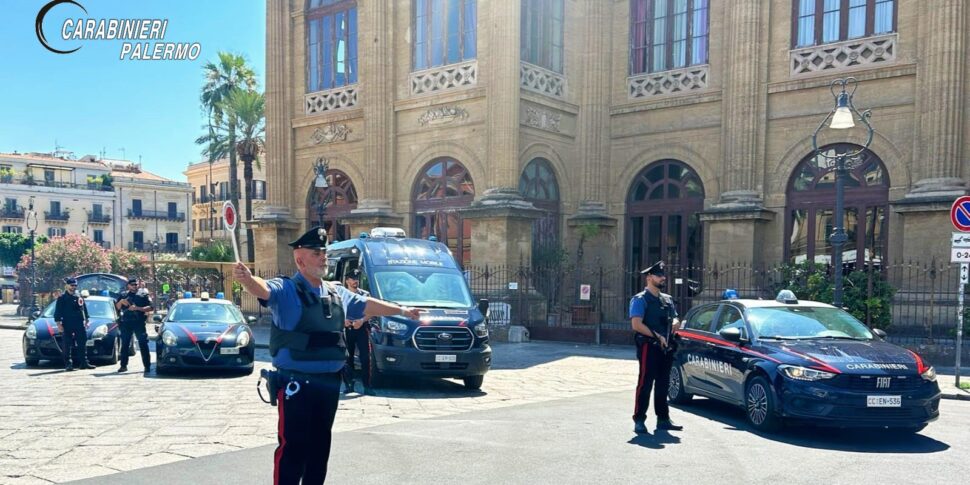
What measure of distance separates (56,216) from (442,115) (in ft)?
211

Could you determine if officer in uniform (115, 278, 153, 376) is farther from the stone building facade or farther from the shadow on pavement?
the shadow on pavement

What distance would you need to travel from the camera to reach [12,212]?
70.6 metres

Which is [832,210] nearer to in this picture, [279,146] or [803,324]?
[803,324]

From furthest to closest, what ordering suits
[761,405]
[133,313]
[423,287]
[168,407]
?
1. [133,313]
2. [423,287]
3. [168,407]
4. [761,405]

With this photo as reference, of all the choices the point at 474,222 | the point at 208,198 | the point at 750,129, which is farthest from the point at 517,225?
the point at 208,198

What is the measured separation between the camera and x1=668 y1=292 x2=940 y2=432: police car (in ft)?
24.7

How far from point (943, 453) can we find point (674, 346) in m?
2.64

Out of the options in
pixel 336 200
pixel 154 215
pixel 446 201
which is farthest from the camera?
pixel 154 215

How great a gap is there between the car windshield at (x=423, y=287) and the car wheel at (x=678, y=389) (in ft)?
11.5

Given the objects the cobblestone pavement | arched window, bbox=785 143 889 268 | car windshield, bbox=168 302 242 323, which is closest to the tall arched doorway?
arched window, bbox=785 143 889 268

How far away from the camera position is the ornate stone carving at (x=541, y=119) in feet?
69.9

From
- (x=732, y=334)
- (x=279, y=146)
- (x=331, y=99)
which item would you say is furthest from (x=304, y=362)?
(x=279, y=146)

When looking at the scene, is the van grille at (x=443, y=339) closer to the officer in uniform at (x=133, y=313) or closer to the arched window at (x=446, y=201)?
the officer in uniform at (x=133, y=313)

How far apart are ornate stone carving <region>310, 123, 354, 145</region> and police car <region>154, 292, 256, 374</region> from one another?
40.9 ft
